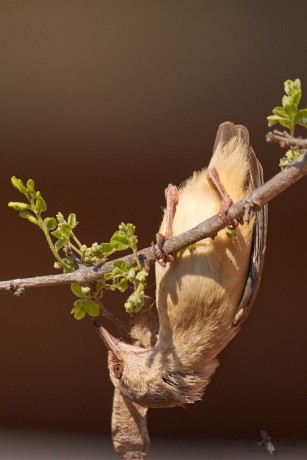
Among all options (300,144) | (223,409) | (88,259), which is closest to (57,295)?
(223,409)

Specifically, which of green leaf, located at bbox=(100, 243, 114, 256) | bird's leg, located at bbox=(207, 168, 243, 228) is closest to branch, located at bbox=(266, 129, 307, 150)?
bird's leg, located at bbox=(207, 168, 243, 228)

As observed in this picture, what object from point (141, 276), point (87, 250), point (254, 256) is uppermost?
point (254, 256)

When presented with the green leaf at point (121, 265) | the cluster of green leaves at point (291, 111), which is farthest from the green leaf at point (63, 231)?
the cluster of green leaves at point (291, 111)

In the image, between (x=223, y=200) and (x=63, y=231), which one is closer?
(x=63, y=231)

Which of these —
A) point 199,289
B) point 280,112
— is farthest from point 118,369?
point 280,112

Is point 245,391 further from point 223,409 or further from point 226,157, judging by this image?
point 226,157

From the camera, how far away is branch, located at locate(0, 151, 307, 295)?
199cm

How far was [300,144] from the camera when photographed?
1.90 m

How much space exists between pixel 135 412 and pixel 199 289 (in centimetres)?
72

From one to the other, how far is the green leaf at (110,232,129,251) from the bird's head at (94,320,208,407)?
69 cm

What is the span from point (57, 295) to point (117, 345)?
1256 mm

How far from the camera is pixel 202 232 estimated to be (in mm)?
2250

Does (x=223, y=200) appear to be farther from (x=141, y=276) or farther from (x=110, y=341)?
(x=110, y=341)

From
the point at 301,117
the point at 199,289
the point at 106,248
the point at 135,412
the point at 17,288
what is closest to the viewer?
the point at 301,117
